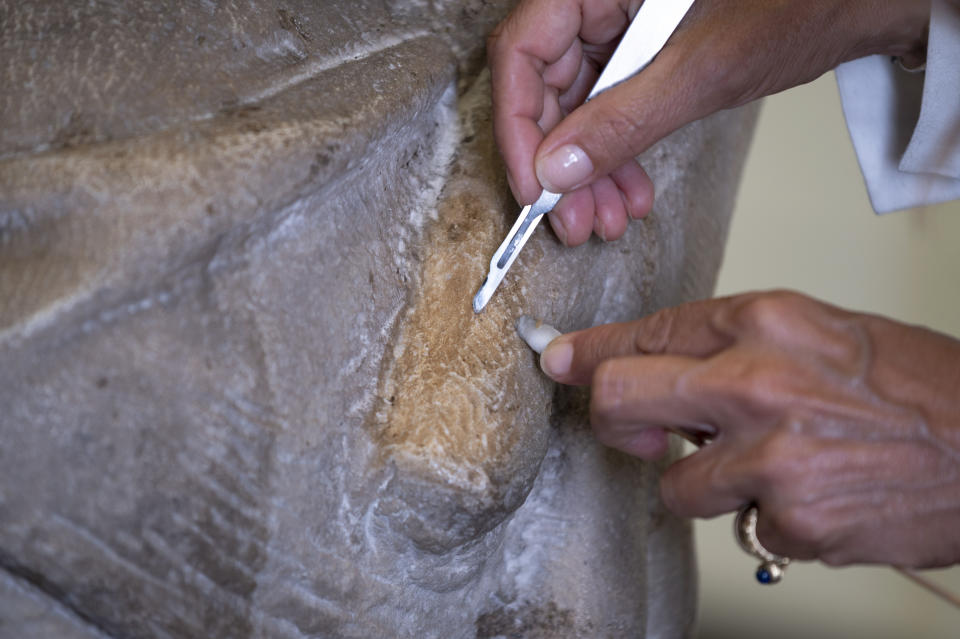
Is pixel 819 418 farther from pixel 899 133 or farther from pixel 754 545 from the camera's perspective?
pixel 899 133

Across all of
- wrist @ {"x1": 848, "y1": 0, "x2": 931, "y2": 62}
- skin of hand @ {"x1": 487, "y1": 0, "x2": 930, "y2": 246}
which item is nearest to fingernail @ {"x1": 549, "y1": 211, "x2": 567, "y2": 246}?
skin of hand @ {"x1": 487, "y1": 0, "x2": 930, "y2": 246}

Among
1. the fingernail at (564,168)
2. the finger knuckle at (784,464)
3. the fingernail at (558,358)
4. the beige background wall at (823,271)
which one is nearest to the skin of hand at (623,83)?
the fingernail at (564,168)

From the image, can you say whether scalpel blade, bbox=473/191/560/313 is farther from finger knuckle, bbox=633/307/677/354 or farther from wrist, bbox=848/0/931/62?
wrist, bbox=848/0/931/62

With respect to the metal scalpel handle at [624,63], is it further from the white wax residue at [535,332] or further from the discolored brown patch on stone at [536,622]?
the discolored brown patch on stone at [536,622]

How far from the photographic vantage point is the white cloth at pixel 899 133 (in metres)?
0.93

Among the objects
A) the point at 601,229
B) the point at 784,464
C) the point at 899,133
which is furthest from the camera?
the point at 899,133

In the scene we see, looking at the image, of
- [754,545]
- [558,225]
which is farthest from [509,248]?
[754,545]

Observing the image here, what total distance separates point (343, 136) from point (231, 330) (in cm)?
14

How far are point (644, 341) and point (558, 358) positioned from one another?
8 centimetres

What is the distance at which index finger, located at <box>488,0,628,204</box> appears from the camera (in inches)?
30.2

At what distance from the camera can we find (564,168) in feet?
2.38

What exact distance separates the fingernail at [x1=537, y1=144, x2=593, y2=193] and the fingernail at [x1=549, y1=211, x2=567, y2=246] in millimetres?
52

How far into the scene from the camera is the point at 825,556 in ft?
2.04

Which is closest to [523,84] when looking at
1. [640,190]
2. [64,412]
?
[640,190]
